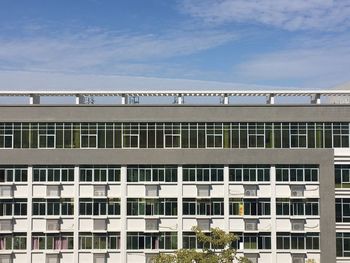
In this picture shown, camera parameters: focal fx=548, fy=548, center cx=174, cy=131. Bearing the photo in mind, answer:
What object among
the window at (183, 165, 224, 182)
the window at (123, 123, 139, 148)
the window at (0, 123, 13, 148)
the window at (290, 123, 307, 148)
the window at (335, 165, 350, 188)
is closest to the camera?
the window at (335, 165, 350, 188)

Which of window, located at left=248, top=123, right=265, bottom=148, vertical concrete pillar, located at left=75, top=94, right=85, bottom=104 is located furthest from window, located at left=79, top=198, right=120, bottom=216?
window, located at left=248, top=123, right=265, bottom=148

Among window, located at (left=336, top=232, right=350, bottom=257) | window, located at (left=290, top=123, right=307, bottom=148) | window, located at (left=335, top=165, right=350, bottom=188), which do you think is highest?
window, located at (left=290, top=123, right=307, bottom=148)

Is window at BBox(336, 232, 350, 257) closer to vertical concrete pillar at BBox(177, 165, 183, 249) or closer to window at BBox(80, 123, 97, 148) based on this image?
vertical concrete pillar at BBox(177, 165, 183, 249)

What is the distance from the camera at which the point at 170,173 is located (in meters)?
33.8

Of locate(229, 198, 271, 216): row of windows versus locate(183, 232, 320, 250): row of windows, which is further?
locate(229, 198, 271, 216): row of windows

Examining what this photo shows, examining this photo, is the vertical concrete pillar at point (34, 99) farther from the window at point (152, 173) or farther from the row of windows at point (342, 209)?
the row of windows at point (342, 209)

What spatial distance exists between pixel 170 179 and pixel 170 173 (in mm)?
368

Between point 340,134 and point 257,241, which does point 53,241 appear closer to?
point 257,241

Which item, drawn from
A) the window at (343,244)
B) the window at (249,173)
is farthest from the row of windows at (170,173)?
the window at (343,244)

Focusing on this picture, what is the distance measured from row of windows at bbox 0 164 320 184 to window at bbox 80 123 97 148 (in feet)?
4.50

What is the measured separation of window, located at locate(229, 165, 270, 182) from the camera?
3359 centimetres

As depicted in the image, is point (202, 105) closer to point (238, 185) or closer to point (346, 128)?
point (238, 185)

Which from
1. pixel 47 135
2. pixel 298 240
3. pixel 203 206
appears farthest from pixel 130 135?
pixel 298 240

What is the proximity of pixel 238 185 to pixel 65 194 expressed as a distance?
35.0 ft
